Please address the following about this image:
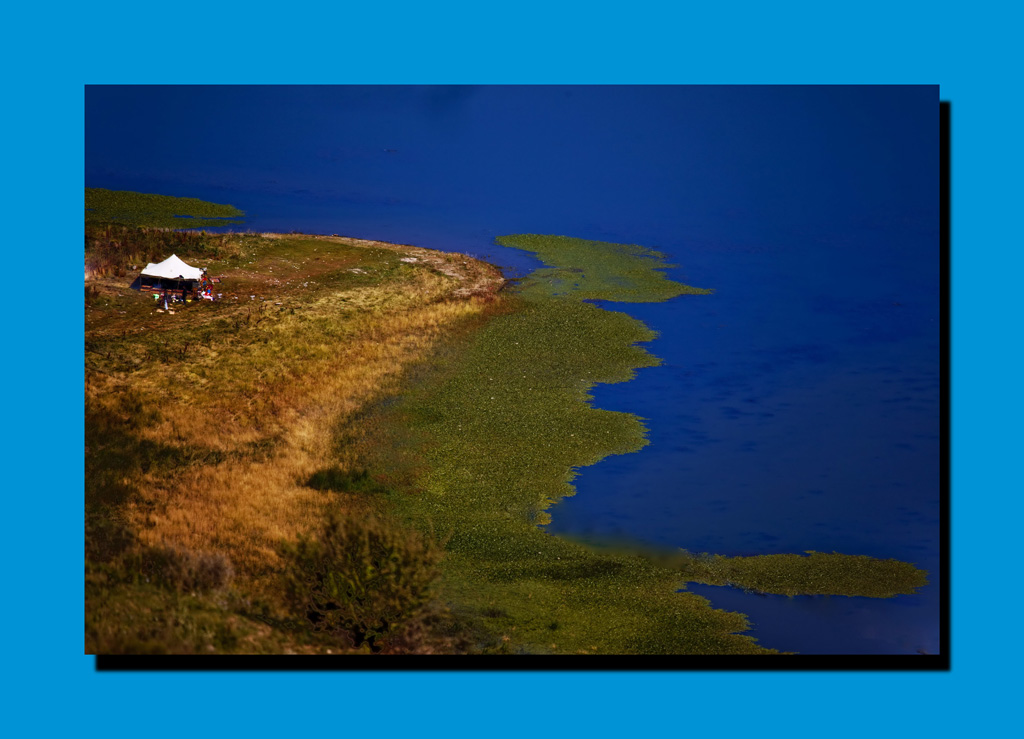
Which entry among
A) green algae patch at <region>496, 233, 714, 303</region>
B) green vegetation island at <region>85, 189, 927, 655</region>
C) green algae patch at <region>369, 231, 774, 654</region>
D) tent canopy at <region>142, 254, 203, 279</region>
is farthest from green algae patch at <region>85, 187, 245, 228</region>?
green algae patch at <region>496, 233, 714, 303</region>

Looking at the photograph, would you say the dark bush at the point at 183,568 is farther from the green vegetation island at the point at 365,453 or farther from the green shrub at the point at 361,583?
the green shrub at the point at 361,583

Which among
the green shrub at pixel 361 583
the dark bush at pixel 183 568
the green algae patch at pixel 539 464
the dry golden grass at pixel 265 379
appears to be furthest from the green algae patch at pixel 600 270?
the dark bush at pixel 183 568

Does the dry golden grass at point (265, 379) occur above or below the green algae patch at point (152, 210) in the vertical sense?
below

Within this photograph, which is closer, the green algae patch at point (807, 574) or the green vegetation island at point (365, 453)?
the green vegetation island at point (365, 453)

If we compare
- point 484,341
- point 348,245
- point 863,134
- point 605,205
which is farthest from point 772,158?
point 348,245

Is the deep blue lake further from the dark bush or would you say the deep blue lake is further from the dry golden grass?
the dark bush

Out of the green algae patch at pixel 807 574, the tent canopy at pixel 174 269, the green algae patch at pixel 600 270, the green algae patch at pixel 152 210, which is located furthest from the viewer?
the green algae patch at pixel 600 270

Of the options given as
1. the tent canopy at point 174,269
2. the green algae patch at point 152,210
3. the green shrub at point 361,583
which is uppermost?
the green algae patch at point 152,210

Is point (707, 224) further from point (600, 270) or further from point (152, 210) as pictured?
point (152, 210)

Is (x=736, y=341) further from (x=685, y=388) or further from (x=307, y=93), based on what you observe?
(x=307, y=93)
